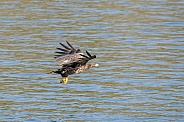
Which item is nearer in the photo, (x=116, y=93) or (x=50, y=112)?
(x=50, y=112)

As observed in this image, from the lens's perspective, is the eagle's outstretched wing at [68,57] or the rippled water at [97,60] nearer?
the eagle's outstretched wing at [68,57]

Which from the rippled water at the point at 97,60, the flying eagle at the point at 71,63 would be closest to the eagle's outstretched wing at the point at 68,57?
the flying eagle at the point at 71,63

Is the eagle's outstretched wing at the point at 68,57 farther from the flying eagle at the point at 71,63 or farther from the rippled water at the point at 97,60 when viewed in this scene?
the rippled water at the point at 97,60

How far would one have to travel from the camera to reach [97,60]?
19297mm

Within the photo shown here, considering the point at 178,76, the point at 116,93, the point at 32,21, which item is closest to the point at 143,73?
the point at 178,76

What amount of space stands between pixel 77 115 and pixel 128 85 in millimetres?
2881

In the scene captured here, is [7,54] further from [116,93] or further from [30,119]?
[30,119]

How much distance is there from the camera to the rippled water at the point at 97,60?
45.9 feet

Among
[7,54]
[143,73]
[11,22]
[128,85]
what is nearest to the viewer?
[128,85]

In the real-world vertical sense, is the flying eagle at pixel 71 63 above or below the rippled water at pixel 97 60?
above

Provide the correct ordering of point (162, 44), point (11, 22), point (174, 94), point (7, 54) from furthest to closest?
point (11, 22) → point (162, 44) → point (7, 54) → point (174, 94)

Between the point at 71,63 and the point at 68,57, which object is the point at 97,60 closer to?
the point at 68,57

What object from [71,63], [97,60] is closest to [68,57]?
[71,63]

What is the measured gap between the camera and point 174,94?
15.2 meters
